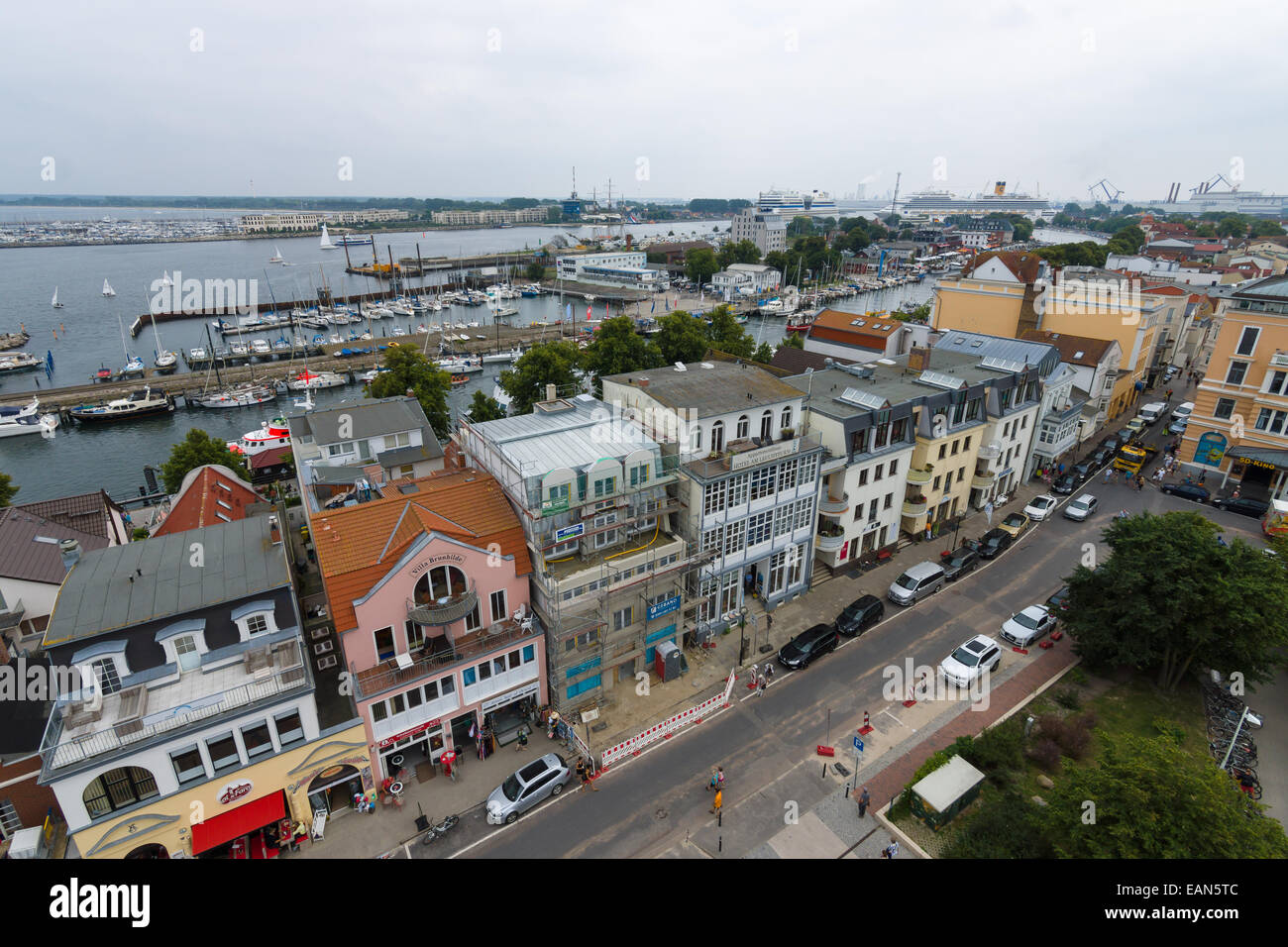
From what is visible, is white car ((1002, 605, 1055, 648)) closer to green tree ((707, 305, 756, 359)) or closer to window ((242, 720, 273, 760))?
window ((242, 720, 273, 760))

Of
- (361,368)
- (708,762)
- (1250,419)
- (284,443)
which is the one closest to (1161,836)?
(708,762)

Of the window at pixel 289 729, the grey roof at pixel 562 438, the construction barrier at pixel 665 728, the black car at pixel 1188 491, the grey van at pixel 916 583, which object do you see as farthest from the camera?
the black car at pixel 1188 491

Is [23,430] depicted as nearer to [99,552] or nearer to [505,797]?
[99,552]

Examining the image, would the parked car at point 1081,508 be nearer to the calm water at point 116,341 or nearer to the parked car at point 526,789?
the parked car at point 526,789

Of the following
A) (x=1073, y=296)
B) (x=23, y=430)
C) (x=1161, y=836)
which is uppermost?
(x=1073, y=296)

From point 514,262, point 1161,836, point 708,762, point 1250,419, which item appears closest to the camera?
point 1161,836

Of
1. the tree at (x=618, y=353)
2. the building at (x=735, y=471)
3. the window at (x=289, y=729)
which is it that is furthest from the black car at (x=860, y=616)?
the tree at (x=618, y=353)

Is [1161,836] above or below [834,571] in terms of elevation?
above
